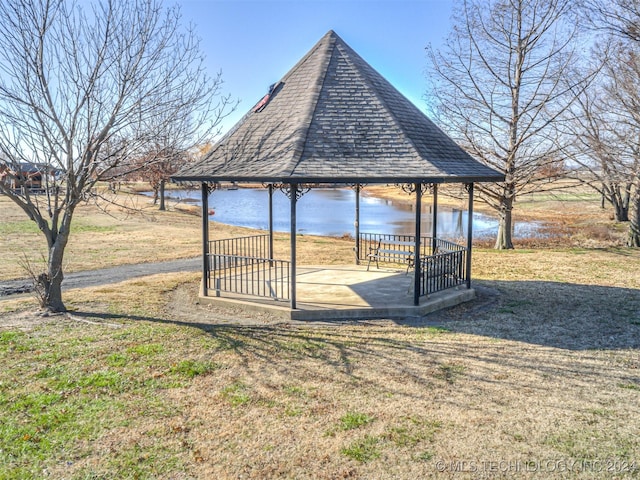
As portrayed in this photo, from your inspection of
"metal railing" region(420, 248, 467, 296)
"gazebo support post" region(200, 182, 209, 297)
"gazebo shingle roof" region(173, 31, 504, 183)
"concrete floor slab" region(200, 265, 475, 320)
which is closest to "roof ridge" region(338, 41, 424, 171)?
"gazebo shingle roof" region(173, 31, 504, 183)

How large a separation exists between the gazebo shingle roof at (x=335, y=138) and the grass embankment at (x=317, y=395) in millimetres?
2925

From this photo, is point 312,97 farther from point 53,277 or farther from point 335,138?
Result: point 53,277

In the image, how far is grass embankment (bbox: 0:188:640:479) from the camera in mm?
4902

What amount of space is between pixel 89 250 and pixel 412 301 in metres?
14.8

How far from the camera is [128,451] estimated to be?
16.6 feet

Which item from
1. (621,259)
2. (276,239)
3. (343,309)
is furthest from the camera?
(276,239)

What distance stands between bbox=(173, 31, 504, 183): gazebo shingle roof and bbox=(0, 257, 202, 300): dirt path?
526 centimetres

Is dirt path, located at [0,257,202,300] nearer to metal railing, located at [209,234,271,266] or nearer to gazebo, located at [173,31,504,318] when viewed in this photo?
metal railing, located at [209,234,271,266]

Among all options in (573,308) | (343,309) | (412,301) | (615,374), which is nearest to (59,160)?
(343,309)

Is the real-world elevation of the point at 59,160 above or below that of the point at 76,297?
above

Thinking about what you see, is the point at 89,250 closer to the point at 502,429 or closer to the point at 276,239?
the point at 276,239

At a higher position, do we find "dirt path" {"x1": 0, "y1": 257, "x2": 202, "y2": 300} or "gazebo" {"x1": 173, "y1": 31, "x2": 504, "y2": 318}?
"gazebo" {"x1": 173, "y1": 31, "x2": 504, "y2": 318}

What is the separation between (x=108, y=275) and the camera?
15375mm

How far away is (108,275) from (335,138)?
347 inches
